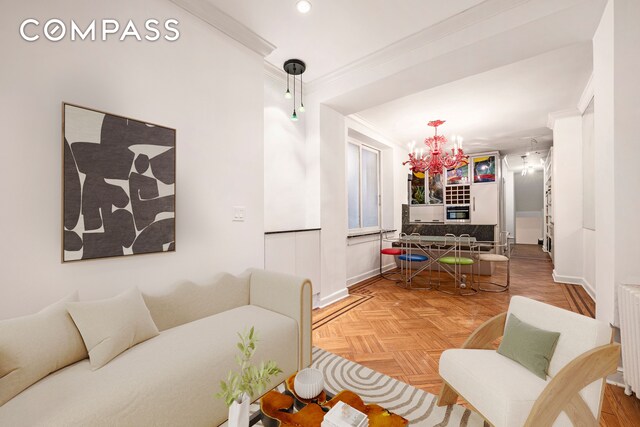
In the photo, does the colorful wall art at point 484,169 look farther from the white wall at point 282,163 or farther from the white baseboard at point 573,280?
the white wall at point 282,163

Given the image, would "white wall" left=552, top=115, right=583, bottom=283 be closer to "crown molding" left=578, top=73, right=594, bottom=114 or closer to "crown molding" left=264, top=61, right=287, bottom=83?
"crown molding" left=578, top=73, right=594, bottom=114

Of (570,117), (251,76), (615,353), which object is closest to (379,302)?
Answer: (615,353)

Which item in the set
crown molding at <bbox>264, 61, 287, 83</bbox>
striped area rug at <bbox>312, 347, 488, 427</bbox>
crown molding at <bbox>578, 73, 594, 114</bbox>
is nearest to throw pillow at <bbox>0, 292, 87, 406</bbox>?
striped area rug at <bbox>312, 347, 488, 427</bbox>

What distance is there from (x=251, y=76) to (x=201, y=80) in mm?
613

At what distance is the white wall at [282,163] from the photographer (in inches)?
133

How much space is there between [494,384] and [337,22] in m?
3.00

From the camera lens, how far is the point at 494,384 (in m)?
1.32

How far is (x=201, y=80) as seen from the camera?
247 cm

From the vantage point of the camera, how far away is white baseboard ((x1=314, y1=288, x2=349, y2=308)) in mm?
3739

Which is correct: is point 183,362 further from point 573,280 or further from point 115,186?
point 573,280

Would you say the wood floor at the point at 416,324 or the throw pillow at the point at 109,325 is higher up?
the throw pillow at the point at 109,325

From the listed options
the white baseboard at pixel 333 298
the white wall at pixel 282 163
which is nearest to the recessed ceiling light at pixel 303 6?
the white wall at pixel 282 163

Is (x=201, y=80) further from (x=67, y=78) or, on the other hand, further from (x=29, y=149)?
(x=29, y=149)

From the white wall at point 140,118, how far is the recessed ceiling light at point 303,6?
77 cm
